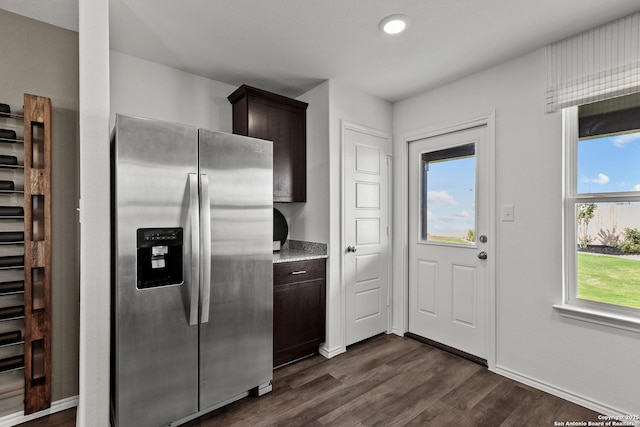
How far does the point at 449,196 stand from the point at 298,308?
70.3 inches

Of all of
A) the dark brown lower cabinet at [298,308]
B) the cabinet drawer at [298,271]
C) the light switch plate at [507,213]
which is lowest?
the dark brown lower cabinet at [298,308]

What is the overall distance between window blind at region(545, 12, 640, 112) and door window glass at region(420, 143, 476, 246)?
765mm

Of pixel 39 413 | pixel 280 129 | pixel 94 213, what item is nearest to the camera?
pixel 94 213

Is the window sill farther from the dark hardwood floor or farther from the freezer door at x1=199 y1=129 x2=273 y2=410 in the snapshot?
the freezer door at x1=199 y1=129 x2=273 y2=410

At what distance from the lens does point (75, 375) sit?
6.91ft

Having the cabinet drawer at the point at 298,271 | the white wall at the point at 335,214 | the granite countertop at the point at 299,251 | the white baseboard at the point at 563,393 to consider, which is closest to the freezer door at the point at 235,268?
the cabinet drawer at the point at 298,271

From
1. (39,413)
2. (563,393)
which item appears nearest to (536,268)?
(563,393)

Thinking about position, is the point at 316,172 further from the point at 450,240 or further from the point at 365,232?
the point at 450,240

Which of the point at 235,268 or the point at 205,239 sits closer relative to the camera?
the point at 205,239

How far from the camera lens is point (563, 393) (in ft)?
7.11

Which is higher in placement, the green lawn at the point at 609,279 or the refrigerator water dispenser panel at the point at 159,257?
the refrigerator water dispenser panel at the point at 159,257

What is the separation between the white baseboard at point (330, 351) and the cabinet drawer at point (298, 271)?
67cm

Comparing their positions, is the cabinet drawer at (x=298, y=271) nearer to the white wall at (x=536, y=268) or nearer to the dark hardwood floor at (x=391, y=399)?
the dark hardwood floor at (x=391, y=399)

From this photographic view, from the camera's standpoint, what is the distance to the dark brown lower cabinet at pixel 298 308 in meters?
2.54
